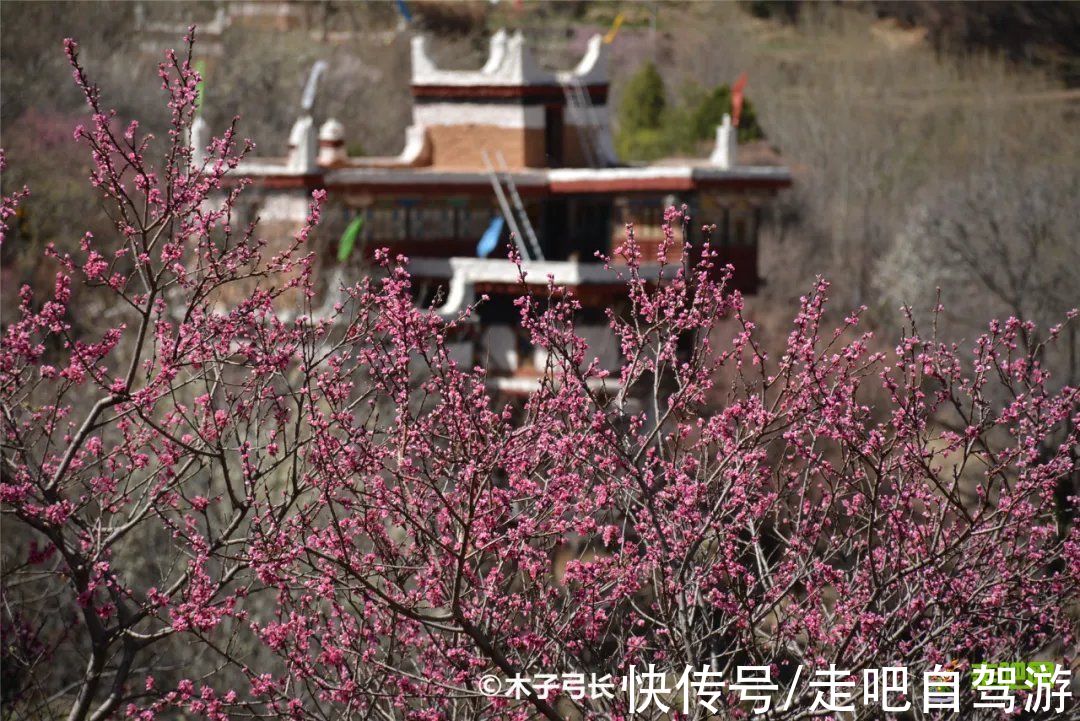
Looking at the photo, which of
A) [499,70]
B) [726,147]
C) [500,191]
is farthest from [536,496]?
[726,147]

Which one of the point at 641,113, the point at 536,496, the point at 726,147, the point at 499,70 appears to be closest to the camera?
the point at 536,496

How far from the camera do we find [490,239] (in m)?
26.4

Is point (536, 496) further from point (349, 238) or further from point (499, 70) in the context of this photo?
point (499, 70)

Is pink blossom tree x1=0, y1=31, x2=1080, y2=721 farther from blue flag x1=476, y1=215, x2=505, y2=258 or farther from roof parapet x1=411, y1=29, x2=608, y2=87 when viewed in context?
roof parapet x1=411, y1=29, x2=608, y2=87

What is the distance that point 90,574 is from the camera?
8.34 metres

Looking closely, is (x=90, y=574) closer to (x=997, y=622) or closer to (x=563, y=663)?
(x=563, y=663)

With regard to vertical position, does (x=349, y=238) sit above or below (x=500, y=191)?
below

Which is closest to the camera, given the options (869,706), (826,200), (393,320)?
(393,320)

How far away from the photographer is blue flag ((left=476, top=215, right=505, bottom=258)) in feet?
86.0

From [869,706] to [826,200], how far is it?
150 ft

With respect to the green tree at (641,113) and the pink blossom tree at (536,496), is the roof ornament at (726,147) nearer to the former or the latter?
the pink blossom tree at (536,496)

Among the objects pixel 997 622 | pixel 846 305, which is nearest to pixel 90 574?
pixel 997 622

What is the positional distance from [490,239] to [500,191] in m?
1.30

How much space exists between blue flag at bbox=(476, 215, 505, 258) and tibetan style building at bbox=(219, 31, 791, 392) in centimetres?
5
